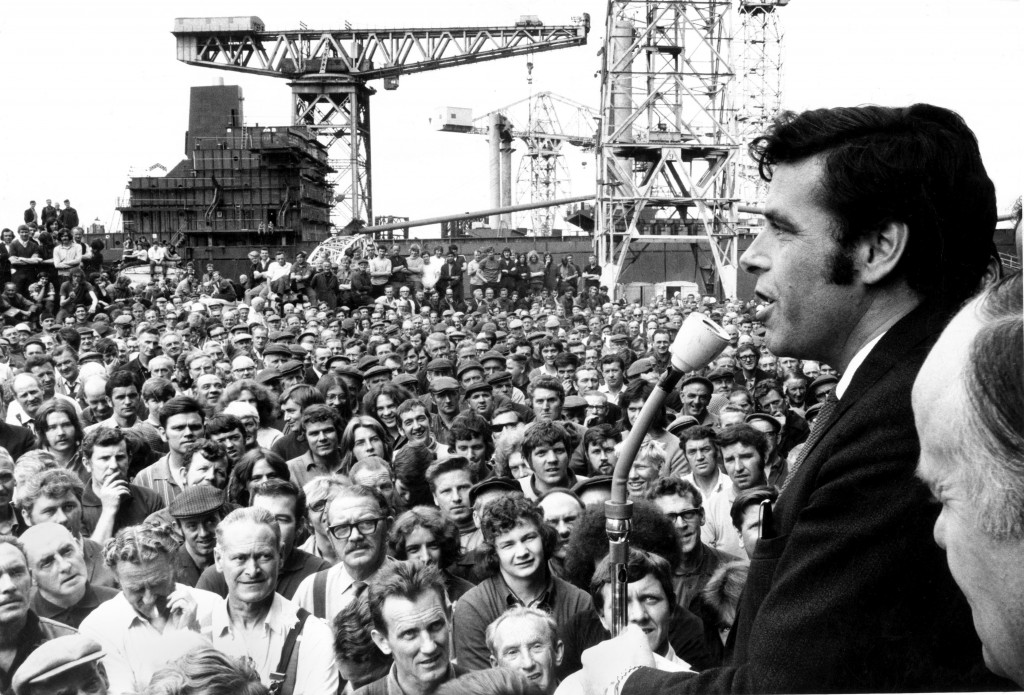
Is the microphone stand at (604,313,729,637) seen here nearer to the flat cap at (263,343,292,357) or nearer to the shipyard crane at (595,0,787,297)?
the flat cap at (263,343,292,357)

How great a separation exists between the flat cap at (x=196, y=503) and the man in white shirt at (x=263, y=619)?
0.52 metres

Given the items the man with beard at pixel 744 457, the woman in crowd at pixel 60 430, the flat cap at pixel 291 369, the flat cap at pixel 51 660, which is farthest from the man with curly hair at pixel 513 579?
the flat cap at pixel 291 369

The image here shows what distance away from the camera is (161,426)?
475 centimetres

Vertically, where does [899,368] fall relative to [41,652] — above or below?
above

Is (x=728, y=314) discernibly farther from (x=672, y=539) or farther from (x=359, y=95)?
(x=672, y=539)

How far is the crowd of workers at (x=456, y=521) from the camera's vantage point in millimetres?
1157

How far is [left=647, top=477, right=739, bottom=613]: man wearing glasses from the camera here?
10.5ft

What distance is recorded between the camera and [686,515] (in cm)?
336

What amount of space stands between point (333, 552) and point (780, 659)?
2.34 meters

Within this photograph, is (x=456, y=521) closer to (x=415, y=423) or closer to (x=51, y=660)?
(x=415, y=423)

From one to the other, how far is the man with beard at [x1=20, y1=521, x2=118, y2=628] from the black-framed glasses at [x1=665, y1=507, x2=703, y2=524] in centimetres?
160

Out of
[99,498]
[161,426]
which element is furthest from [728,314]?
[99,498]

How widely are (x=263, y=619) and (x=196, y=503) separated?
766mm

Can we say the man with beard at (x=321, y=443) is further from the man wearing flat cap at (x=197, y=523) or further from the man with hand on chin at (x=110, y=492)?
the man wearing flat cap at (x=197, y=523)
